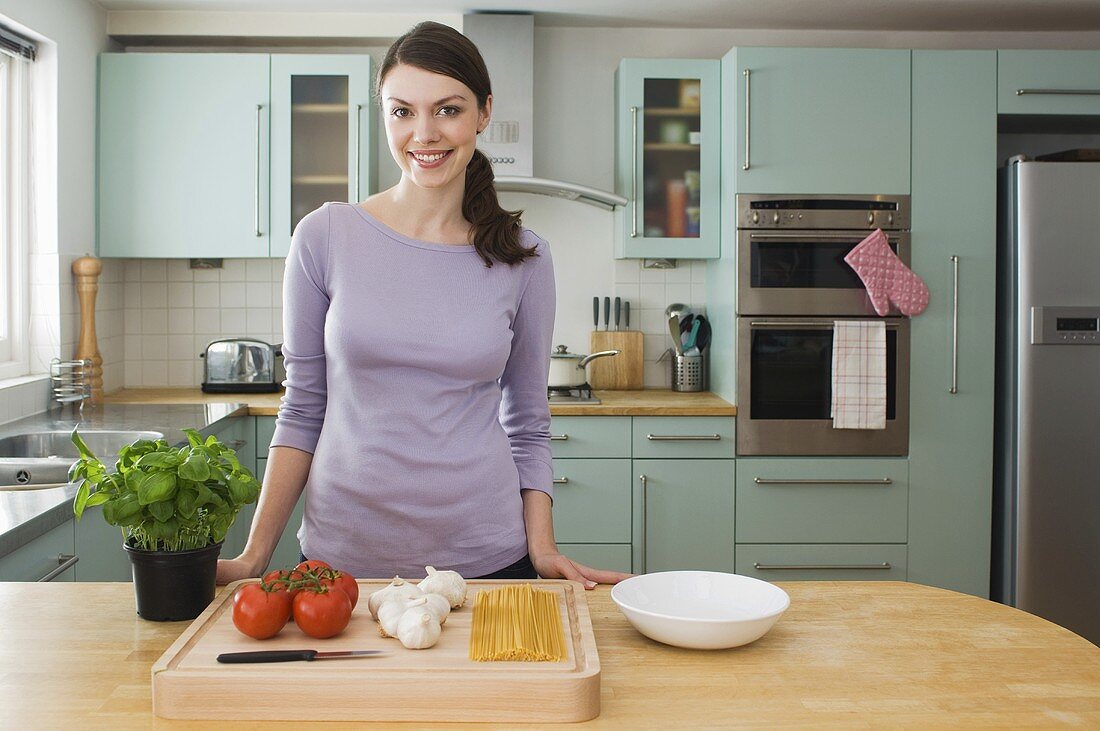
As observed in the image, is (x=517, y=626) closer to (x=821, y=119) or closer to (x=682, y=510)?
(x=682, y=510)

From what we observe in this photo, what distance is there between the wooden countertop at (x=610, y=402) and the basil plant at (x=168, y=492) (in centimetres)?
208

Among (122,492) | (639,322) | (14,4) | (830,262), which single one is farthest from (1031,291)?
(14,4)

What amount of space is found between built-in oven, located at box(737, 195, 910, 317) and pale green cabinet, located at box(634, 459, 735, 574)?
21.4 inches

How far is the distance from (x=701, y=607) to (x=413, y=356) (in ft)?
1.74

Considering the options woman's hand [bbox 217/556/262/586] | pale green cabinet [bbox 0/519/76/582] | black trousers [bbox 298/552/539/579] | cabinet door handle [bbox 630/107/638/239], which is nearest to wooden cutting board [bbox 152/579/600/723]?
woman's hand [bbox 217/556/262/586]

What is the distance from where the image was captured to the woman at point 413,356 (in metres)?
1.46

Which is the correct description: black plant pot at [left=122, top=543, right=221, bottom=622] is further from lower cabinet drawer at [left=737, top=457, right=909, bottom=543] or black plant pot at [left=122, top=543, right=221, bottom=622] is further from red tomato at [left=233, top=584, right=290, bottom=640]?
lower cabinet drawer at [left=737, top=457, right=909, bottom=543]

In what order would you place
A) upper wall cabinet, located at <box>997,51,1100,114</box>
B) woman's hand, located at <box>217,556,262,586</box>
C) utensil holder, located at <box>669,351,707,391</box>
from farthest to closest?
utensil holder, located at <box>669,351,707,391</box>, upper wall cabinet, located at <box>997,51,1100,114</box>, woman's hand, located at <box>217,556,262,586</box>

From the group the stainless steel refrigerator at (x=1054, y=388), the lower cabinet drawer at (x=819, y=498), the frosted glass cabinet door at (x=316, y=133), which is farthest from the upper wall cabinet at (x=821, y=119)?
the frosted glass cabinet door at (x=316, y=133)

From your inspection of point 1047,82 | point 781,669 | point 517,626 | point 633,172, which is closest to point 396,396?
point 517,626

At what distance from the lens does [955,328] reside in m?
3.37

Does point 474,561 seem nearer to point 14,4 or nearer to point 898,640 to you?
point 898,640

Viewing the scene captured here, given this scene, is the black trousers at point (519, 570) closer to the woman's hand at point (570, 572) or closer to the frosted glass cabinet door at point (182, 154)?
the woman's hand at point (570, 572)

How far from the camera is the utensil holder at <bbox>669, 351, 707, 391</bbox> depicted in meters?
3.75
